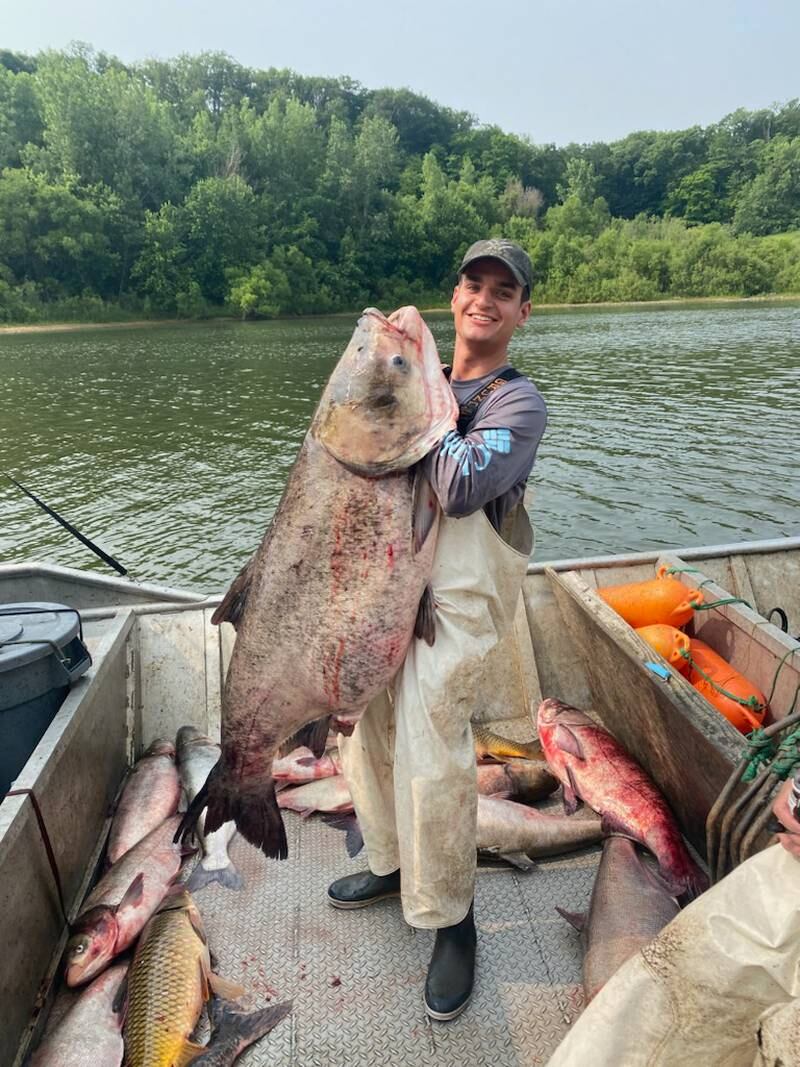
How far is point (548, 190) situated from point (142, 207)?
7203cm

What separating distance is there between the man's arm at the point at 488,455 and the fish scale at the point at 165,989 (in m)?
2.01

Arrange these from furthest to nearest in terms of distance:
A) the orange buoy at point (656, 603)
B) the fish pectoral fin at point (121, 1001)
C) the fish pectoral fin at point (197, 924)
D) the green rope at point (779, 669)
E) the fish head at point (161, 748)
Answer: the orange buoy at point (656, 603) → the fish head at point (161, 748) → the green rope at point (779, 669) → the fish pectoral fin at point (197, 924) → the fish pectoral fin at point (121, 1001)

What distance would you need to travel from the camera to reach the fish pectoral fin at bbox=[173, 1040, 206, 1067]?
239 cm

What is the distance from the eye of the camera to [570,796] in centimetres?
366

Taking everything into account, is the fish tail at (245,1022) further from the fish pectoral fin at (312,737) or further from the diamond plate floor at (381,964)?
the fish pectoral fin at (312,737)

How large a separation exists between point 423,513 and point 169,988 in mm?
1993

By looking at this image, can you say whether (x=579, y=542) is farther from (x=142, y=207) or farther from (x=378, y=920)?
(x=142, y=207)

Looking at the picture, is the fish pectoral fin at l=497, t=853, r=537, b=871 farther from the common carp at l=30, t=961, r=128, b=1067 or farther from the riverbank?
the riverbank

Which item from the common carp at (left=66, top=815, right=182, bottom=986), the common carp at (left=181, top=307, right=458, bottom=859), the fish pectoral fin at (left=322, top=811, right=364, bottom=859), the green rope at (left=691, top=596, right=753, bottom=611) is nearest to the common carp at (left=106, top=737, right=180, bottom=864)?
the common carp at (left=66, top=815, right=182, bottom=986)

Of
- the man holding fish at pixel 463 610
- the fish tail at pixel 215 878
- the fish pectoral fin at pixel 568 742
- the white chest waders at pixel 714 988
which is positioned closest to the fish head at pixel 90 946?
the fish tail at pixel 215 878

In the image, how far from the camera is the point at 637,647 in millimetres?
3576

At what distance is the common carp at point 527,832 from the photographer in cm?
329

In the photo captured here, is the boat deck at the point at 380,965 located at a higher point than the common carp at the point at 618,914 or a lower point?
lower

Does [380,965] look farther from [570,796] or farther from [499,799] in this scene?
[570,796]
